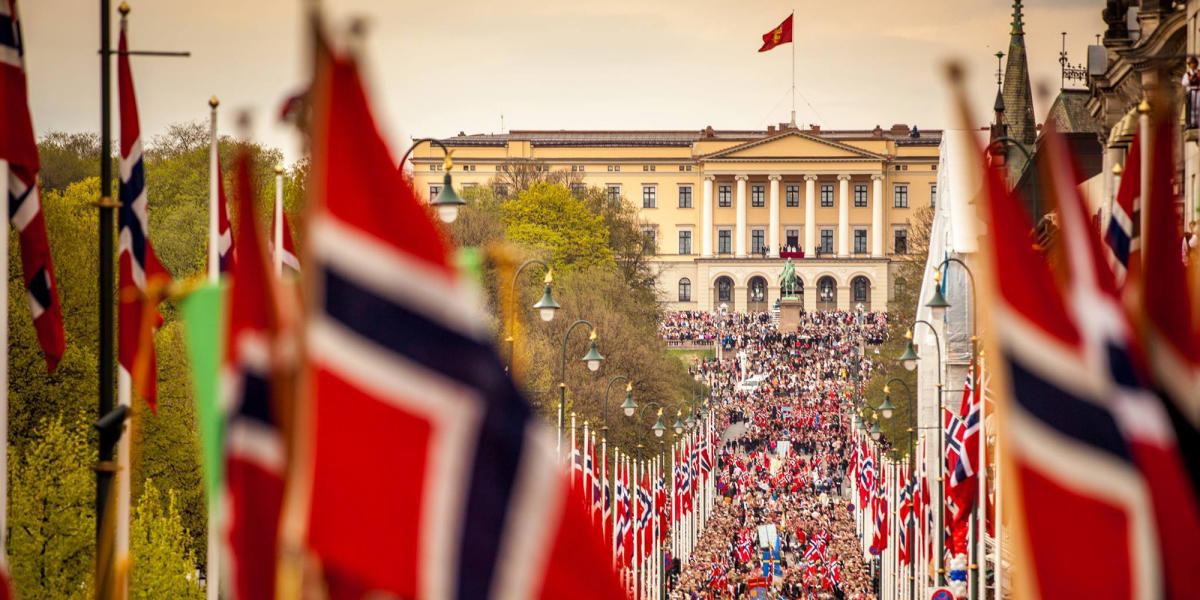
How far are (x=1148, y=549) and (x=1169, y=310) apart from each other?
1.24 metres

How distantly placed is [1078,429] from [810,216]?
156 meters

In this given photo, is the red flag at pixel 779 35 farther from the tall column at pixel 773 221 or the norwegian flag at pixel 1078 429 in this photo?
the norwegian flag at pixel 1078 429

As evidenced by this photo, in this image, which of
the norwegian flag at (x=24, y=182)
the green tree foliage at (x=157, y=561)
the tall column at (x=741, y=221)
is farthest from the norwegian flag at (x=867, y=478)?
the tall column at (x=741, y=221)

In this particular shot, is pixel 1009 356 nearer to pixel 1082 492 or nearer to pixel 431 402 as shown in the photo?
pixel 1082 492

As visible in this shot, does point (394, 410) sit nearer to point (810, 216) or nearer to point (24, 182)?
point (24, 182)

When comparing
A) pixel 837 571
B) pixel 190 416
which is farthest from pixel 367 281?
pixel 837 571

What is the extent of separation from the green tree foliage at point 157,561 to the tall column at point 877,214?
133789 millimetres

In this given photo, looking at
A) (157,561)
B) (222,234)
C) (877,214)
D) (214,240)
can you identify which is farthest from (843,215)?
(214,240)

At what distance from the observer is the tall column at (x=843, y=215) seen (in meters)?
162

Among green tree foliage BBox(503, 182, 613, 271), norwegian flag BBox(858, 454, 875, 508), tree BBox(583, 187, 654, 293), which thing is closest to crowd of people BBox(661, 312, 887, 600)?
norwegian flag BBox(858, 454, 875, 508)

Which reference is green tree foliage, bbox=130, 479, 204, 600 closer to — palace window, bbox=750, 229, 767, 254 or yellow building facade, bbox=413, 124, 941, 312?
yellow building facade, bbox=413, 124, 941, 312

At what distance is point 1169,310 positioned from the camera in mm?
7125

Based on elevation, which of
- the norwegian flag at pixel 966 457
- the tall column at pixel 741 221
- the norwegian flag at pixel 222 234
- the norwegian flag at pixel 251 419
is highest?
the tall column at pixel 741 221

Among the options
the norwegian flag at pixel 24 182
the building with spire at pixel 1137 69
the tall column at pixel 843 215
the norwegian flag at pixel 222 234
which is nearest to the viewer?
the norwegian flag at pixel 24 182
